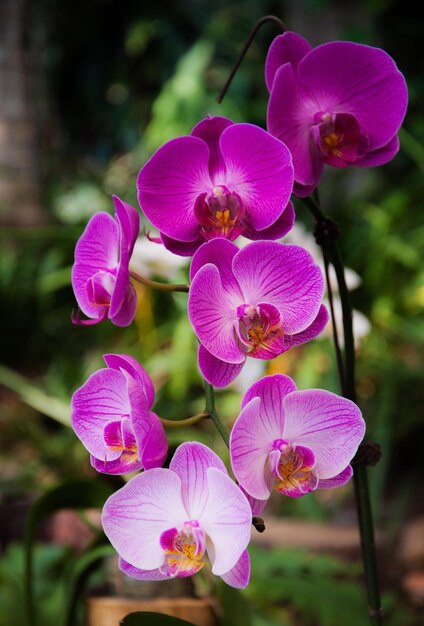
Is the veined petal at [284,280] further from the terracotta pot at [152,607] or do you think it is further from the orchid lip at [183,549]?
the terracotta pot at [152,607]

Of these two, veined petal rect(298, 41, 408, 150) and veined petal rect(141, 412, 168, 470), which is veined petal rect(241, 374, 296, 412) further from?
veined petal rect(298, 41, 408, 150)

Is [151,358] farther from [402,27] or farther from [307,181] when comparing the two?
[402,27]

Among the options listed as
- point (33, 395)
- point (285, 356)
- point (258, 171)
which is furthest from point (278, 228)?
point (285, 356)

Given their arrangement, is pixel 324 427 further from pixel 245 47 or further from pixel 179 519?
pixel 245 47

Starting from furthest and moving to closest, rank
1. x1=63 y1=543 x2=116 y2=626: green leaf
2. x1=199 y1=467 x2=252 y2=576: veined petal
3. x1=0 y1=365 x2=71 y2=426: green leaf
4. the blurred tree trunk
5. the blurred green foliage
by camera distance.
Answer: the blurred tree trunk < x1=0 y1=365 x2=71 y2=426: green leaf < the blurred green foliage < x1=63 y1=543 x2=116 y2=626: green leaf < x1=199 y1=467 x2=252 y2=576: veined petal

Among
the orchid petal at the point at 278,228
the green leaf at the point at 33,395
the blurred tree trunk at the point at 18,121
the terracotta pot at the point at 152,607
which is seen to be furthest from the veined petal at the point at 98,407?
the blurred tree trunk at the point at 18,121

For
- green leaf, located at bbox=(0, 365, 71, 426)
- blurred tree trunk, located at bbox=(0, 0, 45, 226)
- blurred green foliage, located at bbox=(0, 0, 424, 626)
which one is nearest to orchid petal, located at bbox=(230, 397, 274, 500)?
blurred green foliage, located at bbox=(0, 0, 424, 626)
